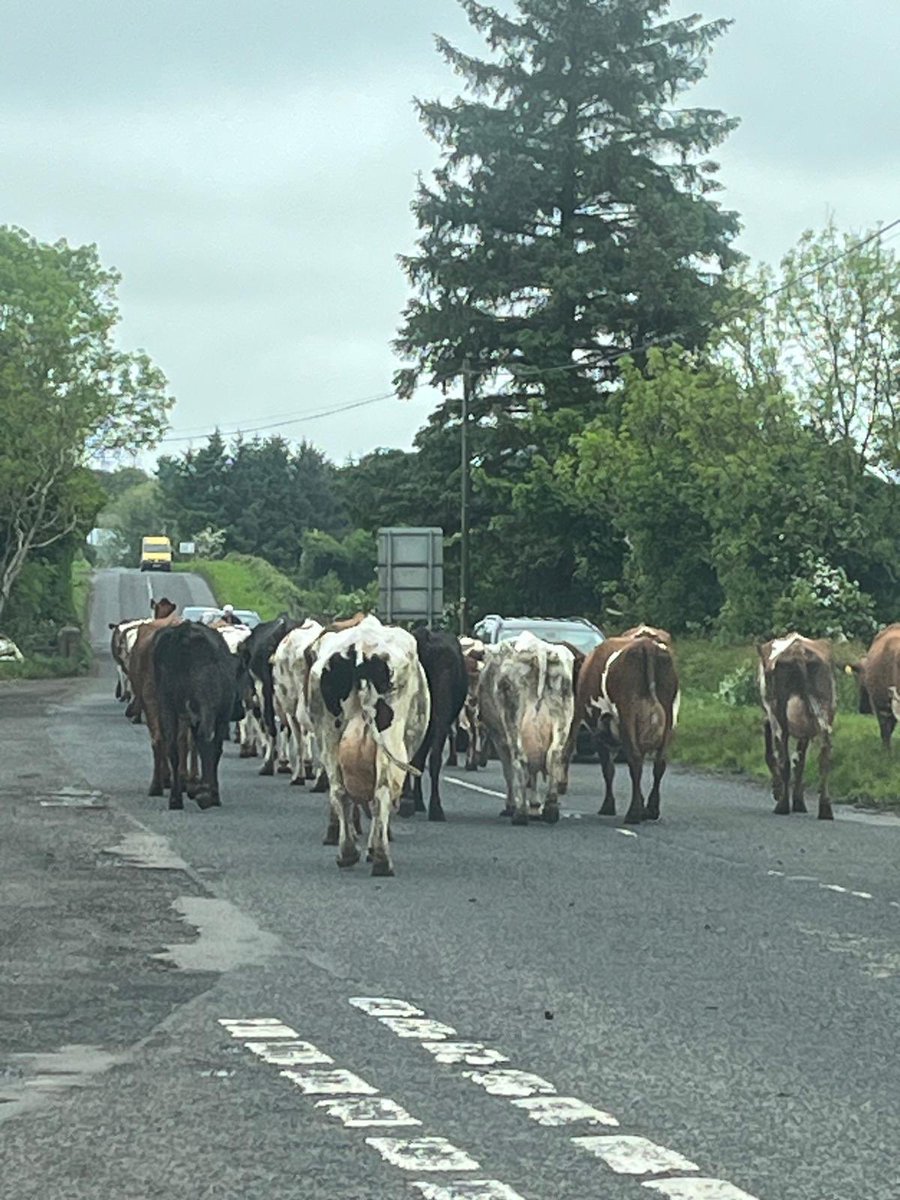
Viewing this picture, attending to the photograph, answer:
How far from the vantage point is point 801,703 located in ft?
71.9

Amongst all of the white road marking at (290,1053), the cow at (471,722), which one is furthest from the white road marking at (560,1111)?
the cow at (471,722)

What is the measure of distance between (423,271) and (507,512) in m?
7.87

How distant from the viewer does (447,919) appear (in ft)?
44.2

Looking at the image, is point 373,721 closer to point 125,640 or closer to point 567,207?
point 125,640

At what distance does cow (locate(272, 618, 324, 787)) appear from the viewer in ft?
79.9

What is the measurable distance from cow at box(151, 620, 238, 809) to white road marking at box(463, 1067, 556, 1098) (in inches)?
506

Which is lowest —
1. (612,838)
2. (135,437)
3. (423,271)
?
(612,838)

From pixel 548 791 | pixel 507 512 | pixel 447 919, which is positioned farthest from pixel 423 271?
pixel 447 919

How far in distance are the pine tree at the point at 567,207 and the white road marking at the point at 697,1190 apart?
63.5 m

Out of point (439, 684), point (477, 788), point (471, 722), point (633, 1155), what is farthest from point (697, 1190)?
point (471, 722)


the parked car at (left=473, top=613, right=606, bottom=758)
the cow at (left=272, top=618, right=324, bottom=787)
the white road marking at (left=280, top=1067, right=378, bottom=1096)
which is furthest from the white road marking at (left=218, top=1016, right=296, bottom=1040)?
the parked car at (left=473, top=613, right=606, bottom=758)

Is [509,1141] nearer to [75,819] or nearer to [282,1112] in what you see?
[282,1112]

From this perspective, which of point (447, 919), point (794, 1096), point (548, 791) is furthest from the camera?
point (548, 791)

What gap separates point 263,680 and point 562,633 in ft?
23.9
